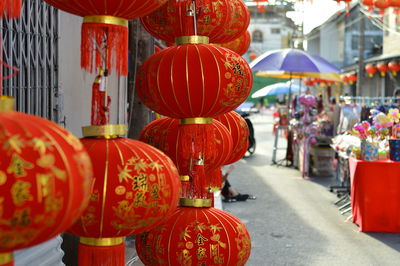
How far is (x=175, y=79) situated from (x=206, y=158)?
425mm

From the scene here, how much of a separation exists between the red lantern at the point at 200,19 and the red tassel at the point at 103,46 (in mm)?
758

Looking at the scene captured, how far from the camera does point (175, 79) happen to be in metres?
2.72

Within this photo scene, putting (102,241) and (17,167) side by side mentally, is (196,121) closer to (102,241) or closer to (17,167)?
(102,241)

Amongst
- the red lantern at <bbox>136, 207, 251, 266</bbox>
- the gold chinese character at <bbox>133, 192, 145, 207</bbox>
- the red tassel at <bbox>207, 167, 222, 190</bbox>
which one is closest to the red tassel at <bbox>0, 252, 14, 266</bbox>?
the gold chinese character at <bbox>133, 192, 145, 207</bbox>

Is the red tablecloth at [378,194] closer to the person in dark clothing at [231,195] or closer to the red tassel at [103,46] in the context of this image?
the person in dark clothing at [231,195]

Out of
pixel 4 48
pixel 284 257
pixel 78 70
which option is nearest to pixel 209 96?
pixel 4 48

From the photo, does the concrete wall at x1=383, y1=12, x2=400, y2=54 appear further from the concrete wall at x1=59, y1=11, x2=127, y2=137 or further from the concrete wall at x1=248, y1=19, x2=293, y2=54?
the concrete wall at x1=248, y1=19, x2=293, y2=54

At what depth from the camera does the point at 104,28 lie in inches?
83.0

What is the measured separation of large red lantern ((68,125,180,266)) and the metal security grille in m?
1.64

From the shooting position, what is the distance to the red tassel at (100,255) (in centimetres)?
205

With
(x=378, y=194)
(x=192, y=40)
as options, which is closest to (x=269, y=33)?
(x=378, y=194)

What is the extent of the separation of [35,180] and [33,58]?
8.94 ft

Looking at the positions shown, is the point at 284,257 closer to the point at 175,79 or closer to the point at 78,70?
A: the point at 78,70

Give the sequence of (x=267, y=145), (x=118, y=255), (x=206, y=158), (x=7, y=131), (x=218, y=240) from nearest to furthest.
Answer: (x=7, y=131), (x=118, y=255), (x=218, y=240), (x=206, y=158), (x=267, y=145)
